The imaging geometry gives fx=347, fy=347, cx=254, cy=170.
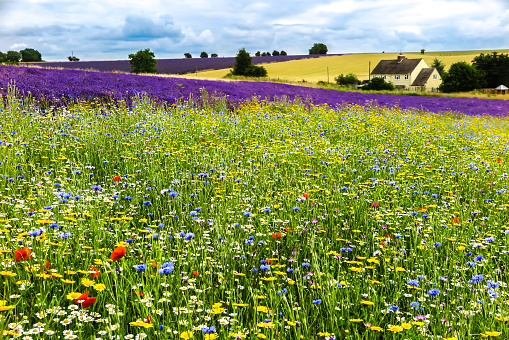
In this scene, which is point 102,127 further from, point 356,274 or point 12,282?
point 356,274

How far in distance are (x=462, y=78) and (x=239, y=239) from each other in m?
68.4

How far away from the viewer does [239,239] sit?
3.49 m

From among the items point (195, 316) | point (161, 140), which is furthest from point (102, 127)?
point (195, 316)

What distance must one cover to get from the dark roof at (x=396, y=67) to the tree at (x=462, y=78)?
48.9 feet

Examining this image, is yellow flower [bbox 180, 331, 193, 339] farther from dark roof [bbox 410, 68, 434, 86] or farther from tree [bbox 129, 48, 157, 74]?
dark roof [bbox 410, 68, 434, 86]

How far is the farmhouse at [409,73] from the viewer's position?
73375mm

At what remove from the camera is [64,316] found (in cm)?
235

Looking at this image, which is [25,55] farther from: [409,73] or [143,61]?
[409,73]

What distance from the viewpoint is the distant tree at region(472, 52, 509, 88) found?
6222 cm

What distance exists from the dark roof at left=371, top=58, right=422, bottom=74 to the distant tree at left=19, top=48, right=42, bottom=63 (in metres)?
83.7

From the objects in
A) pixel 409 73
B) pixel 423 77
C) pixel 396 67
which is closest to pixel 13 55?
pixel 396 67

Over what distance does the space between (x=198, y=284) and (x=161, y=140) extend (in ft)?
15.0

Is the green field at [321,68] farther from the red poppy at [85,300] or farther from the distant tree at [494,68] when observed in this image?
the red poppy at [85,300]

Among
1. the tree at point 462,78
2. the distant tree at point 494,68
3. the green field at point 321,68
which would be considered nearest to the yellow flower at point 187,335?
the green field at point 321,68
